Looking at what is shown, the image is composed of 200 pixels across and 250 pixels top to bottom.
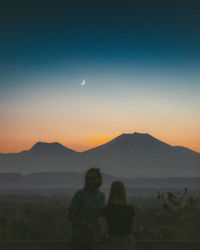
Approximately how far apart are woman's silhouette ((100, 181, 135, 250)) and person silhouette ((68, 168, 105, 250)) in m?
0.20

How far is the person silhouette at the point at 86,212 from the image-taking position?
4609mm

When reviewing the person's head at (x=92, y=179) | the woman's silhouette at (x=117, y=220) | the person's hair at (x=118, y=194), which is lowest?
the woman's silhouette at (x=117, y=220)

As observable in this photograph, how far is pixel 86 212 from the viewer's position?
15.3 ft

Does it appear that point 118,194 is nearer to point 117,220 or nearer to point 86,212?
point 117,220

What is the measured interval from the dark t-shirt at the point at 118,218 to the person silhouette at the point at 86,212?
9.3 inches

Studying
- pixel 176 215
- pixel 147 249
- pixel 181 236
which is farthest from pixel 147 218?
pixel 147 249

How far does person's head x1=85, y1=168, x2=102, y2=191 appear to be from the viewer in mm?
4584

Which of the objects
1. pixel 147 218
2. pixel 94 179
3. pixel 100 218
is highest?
pixel 94 179

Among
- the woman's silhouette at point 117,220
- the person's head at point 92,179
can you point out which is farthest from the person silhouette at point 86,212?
the woman's silhouette at point 117,220

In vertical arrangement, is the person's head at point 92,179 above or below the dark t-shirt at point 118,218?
above

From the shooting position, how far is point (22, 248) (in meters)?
7.72

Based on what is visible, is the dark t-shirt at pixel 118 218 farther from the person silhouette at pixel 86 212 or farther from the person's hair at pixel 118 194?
the person silhouette at pixel 86 212

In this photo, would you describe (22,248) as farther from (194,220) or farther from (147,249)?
(194,220)

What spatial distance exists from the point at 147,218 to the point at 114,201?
38.2 feet
